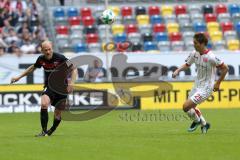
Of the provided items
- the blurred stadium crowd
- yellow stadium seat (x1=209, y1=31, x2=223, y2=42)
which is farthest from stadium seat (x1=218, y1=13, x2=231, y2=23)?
the blurred stadium crowd

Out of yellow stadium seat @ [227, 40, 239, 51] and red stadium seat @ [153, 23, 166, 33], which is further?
red stadium seat @ [153, 23, 166, 33]

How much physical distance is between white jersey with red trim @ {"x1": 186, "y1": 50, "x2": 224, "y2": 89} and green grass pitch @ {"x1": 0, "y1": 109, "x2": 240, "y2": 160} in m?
1.09

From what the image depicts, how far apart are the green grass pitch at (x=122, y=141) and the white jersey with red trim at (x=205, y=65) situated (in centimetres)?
109

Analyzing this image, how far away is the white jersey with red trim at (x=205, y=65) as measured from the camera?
16531 mm

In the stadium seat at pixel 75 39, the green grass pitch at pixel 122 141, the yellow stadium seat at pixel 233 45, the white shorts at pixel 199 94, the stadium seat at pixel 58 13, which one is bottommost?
the green grass pitch at pixel 122 141

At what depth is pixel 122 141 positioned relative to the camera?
49.4ft

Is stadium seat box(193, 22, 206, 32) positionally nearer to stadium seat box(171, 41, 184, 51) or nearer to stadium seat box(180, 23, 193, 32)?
stadium seat box(180, 23, 193, 32)

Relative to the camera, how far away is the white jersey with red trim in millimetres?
16531

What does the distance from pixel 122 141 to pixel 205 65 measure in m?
2.75

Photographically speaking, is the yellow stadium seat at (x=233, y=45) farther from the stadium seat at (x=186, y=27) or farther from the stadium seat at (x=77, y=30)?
the stadium seat at (x=77, y=30)

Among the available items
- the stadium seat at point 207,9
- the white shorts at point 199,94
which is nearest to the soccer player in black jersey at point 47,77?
the white shorts at point 199,94

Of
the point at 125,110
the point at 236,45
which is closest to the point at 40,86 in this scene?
the point at 125,110

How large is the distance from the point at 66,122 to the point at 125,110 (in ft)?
18.3

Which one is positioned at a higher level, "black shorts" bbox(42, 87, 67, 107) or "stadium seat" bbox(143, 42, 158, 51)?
"stadium seat" bbox(143, 42, 158, 51)
